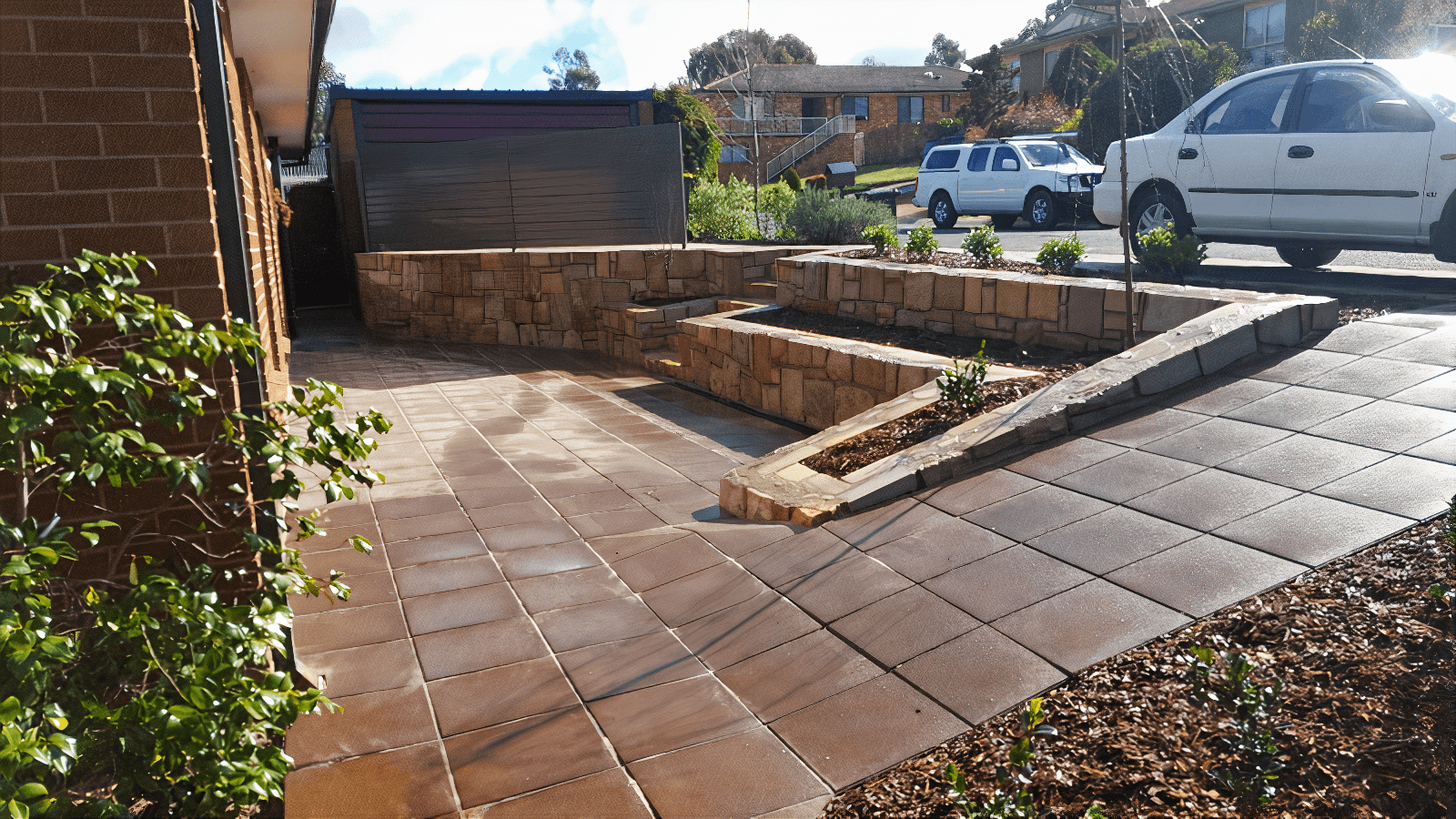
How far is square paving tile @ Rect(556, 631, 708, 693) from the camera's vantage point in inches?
128

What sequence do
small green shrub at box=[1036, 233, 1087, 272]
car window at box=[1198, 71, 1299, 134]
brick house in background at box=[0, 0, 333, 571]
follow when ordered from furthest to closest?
car window at box=[1198, 71, 1299, 134]
small green shrub at box=[1036, 233, 1087, 272]
brick house in background at box=[0, 0, 333, 571]

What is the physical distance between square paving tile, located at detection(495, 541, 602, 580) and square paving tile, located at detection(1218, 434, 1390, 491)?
114 inches

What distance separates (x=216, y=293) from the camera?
281 centimetres

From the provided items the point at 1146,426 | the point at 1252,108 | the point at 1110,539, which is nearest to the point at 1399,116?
the point at 1252,108

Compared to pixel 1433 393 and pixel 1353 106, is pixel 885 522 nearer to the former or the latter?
pixel 1433 393

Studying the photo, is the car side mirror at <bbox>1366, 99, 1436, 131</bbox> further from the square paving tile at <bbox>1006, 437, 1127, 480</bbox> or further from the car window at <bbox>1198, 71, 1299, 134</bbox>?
the square paving tile at <bbox>1006, 437, 1127, 480</bbox>

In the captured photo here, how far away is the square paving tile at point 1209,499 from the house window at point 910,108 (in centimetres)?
4354

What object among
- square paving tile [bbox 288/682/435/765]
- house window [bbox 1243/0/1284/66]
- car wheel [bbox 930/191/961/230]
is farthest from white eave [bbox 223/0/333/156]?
house window [bbox 1243/0/1284/66]

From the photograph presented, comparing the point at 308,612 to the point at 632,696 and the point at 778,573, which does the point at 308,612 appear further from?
the point at 778,573

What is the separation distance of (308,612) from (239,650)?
191 centimetres

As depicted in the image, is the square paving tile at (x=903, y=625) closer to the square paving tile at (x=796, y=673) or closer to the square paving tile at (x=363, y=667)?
the square paving tile at (x=796, y=673)

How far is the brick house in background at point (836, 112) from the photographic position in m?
38.4

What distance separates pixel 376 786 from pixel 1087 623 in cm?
228

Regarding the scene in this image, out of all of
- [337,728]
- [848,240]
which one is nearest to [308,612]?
[337,728]
